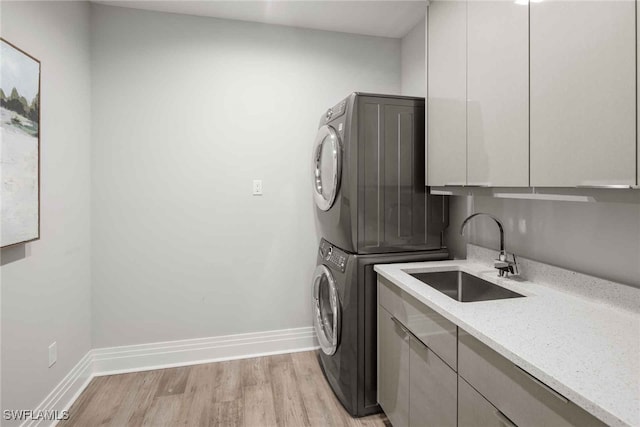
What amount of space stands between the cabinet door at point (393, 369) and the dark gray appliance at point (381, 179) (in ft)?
1.44

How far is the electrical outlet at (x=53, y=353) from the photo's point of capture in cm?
179

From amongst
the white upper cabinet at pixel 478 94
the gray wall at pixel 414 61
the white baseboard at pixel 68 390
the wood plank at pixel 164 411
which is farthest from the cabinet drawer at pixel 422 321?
the white baseboard at pixel 68 390

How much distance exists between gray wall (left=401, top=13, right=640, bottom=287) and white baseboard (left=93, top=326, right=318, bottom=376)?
1535mm

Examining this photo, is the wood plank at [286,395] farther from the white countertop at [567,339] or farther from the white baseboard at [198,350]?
the white countertop at [567,339]

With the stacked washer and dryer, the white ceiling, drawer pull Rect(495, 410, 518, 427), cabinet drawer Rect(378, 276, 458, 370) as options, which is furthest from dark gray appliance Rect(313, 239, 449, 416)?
the white ceiling

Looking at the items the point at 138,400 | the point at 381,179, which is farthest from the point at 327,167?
the point at 138,400

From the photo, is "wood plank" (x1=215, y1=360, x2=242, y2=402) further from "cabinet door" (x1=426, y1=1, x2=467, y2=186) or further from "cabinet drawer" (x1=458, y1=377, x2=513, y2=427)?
"cabinet door" (x1=426, y1=1, x2=467, y2=186)

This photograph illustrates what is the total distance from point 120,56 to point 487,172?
8.09ft

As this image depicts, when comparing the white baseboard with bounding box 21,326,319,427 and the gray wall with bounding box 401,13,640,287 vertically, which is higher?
the gray wall with bounding box 401,13,640,287

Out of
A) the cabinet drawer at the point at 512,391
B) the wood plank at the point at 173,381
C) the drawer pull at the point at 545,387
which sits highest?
the drawer pull at the point at 545,387

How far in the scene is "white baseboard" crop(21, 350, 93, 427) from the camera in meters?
1.72

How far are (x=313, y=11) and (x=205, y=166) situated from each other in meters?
1.35

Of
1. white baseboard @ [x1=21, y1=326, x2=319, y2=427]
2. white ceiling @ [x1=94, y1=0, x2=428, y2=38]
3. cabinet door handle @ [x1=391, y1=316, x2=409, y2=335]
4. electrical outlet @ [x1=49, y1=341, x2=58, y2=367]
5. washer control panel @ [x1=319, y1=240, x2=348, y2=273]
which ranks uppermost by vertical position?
white ceiling @ [x1=94, y1=0, x2=428, y2=38]

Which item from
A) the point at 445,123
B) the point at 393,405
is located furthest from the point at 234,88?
the point at 393,405
